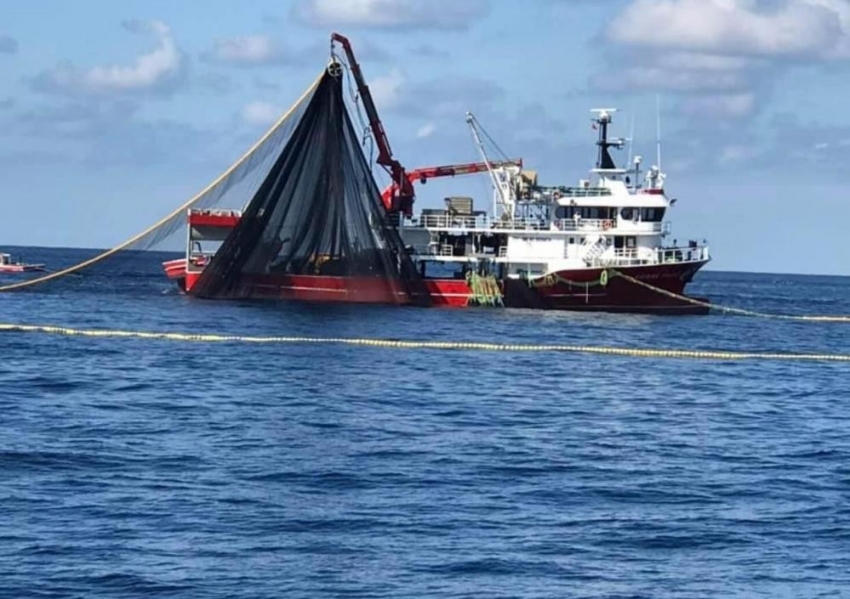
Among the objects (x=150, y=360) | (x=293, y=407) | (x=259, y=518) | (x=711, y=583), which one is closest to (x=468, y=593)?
(x=711, y=583)

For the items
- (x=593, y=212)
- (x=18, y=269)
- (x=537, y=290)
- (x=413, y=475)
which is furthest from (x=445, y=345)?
(x=18, y=269)

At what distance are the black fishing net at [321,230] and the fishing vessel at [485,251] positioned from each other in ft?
0.18

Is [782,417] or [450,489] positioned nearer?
[450,489]

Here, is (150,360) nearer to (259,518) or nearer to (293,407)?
(293,407)

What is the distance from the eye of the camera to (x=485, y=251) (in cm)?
9156

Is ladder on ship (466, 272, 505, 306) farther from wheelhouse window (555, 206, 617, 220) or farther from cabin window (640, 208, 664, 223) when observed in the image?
cabin window (640, 208, 664, 223)

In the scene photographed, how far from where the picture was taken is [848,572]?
2408 cm

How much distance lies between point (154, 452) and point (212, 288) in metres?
57.1

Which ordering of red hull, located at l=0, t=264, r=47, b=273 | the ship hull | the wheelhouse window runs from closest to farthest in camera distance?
the ship hull < the wheelhouse window < red hull, located at l=0, t=264, r=47, b=273

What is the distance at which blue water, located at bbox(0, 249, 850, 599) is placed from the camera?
23.4 metres

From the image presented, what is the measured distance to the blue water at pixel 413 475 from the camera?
23.4 metres

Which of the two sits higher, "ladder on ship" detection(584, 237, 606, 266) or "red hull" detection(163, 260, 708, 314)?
"ladder on ship" detection(584, 237, 606, 266)

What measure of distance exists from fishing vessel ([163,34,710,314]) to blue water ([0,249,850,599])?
2768 centimetres

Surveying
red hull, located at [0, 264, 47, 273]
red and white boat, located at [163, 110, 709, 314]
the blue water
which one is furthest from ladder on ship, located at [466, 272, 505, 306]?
red hull, located at [0, 264, 47, 273]
